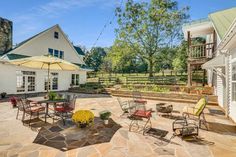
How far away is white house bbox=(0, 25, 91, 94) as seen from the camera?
15.2 m

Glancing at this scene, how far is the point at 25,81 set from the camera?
16547 millimetres

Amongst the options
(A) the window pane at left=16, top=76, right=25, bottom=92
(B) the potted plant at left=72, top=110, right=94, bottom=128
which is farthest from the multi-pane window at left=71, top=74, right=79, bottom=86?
(B) the potted plant at left=72, top=110, right=94, bottom=128

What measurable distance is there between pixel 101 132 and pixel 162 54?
19.7 m

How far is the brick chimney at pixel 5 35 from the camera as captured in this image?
17266 millimetres

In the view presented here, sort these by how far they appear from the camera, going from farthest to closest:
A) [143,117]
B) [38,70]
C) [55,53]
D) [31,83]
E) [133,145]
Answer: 1. [55,53]
2. [38,70]
3. [31,83]
4. [143,117]
5. [133,145]

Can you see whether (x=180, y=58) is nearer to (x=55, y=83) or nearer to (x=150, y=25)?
(x=150, y=25)

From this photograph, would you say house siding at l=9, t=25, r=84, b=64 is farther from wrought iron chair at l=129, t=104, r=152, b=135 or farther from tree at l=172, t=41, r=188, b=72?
tree at l=172, t=41, r=188, b=72

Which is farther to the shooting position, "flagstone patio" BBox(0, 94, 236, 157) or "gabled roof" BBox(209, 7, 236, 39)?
"gabled roof" BBox(209, 7, 236, 39)

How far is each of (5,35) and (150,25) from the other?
17.7 metres

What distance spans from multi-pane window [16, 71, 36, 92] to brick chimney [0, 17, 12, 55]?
3.56 meters

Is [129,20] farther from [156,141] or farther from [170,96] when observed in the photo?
[156,141]

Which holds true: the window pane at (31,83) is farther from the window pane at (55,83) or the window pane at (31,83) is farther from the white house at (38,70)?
the window pane at (55,83)

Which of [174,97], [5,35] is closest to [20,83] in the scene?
[5,35]

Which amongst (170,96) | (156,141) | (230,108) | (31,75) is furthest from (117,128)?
(31,75)
